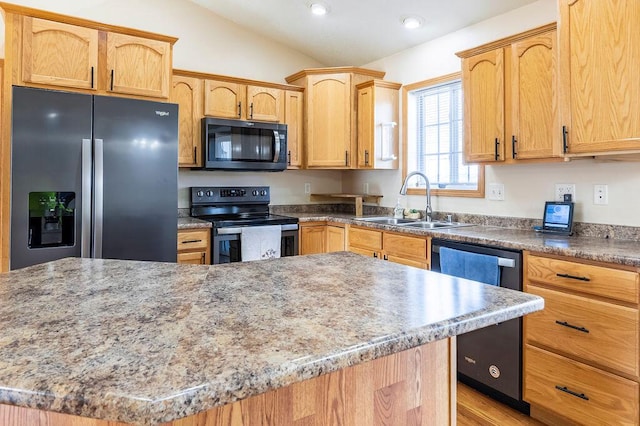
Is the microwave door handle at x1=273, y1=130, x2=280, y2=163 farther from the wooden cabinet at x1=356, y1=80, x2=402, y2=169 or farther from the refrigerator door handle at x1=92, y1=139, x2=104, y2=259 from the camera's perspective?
the refrigerator door handle at x1=92, y1=139, x2=104, y2=259

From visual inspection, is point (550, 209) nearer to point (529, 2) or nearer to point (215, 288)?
point (529, 2)

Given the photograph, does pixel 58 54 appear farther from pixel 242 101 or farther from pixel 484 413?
pixel 484 413

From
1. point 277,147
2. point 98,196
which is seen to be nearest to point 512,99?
point 277,147

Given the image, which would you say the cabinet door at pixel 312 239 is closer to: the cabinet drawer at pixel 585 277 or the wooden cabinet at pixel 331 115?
the wooden cabinet at pixel 331 115

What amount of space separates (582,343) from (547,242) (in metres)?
0.51

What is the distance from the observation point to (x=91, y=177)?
245 centimetres

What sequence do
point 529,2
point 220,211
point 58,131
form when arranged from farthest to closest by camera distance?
point 220,211, point 529,2, point 58,131

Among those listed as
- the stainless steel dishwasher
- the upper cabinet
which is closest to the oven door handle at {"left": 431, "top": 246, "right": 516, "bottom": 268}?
the stainless steel dishwasher

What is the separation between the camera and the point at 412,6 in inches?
118

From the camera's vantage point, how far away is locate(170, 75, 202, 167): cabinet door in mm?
3289

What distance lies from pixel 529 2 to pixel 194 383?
3.04 meters

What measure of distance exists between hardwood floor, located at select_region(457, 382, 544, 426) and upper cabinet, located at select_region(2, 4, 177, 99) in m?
2.78

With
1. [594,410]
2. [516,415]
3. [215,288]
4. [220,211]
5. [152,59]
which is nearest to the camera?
[215,288]

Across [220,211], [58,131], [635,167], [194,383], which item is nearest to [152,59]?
[58,131]
